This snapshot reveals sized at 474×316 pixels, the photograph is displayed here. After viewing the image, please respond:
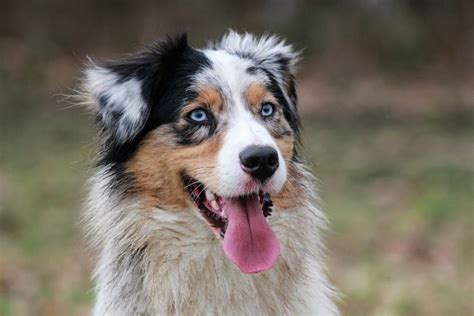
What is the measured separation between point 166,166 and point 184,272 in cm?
48

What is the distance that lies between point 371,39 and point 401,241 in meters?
9.97

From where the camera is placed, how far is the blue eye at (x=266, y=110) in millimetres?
4184

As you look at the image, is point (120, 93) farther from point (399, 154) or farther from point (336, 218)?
point (399, 154)

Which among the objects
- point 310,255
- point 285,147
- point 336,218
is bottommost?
point 336,218

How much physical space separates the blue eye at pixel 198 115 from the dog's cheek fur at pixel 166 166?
0.36 ft

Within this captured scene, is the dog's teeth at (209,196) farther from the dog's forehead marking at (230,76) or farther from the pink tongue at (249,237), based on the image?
the dog's forehead marking at (230,76)

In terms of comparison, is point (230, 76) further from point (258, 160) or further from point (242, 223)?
point (242, 223)

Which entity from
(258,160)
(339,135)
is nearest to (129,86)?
(258,160)

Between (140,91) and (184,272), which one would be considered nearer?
(184,272)

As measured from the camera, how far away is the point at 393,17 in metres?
17.9

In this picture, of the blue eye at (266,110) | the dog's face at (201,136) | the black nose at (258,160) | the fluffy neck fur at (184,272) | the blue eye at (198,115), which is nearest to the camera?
the black nose at (258,160)

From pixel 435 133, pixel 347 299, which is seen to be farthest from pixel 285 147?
Result: pixel 435 133

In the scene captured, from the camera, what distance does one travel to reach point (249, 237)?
3.89 metres

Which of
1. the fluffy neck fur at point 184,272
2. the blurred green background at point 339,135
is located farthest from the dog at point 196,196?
the blurred green background at point 339,135
